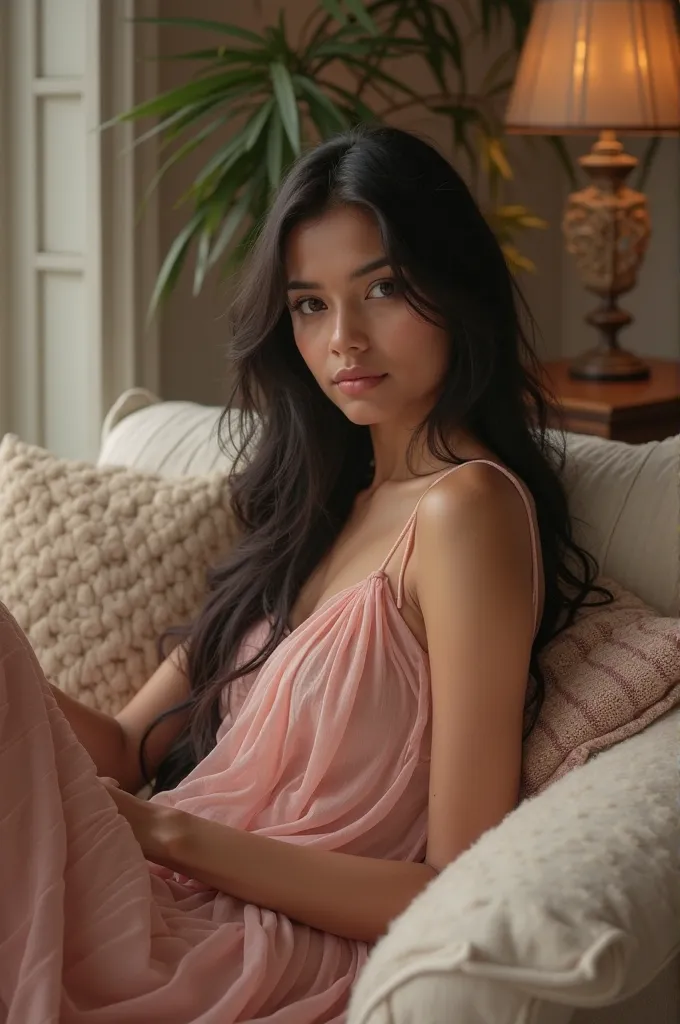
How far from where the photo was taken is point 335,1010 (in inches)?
48.9

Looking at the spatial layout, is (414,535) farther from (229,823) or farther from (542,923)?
(542,923)

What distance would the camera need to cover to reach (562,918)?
0.93m

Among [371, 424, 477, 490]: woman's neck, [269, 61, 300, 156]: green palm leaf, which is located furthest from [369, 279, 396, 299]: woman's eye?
[269, 61, 300, 156]: green palm leaf

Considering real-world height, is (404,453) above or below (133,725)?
above

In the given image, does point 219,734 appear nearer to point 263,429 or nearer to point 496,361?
point 263,429

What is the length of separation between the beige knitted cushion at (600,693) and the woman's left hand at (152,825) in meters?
0.33

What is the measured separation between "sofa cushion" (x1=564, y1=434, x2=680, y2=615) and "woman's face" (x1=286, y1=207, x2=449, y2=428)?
0.24 m

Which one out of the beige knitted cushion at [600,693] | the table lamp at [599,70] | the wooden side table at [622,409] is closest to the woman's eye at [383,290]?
the beige knitted cushion at [600,693]

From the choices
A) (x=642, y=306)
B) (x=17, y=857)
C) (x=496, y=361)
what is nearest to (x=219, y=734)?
(x=17, y=857)

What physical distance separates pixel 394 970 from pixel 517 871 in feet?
0.36

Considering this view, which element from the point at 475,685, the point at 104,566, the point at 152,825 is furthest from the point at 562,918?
the point at 104,566

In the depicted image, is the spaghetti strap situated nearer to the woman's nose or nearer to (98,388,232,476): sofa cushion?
the woman's nose

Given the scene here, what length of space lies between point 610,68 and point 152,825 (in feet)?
5.78

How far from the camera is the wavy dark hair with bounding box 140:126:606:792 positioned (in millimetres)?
1419
